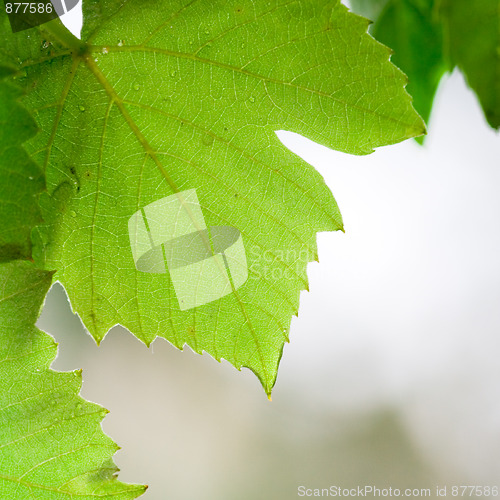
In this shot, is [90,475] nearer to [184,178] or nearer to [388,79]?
[184,178]

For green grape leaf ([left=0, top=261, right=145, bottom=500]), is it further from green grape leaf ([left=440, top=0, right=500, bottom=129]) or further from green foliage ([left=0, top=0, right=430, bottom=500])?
green grape leaf ([left=440, top=0, right=500, bottom=129])

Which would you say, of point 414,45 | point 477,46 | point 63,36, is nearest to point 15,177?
point 63,36

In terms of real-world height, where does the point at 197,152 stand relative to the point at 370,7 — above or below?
below

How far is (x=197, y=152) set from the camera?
1.73ft

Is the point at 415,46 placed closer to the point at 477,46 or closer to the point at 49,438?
the point at 477,46

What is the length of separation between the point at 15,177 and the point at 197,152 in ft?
0.66

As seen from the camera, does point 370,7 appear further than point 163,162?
Yes

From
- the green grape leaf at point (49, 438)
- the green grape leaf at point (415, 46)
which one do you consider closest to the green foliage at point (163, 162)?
the green grape leaf at point (49, 438)

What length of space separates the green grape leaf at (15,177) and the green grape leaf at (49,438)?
4.5 inches

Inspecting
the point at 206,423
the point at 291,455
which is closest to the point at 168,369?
the point at 206,423

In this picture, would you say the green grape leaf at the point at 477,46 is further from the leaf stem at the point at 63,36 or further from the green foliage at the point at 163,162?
the leaf stem at the point at 63,36

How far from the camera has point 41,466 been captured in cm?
47

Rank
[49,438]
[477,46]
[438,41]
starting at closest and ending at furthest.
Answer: [477,46]
[49,438]
[438,41]

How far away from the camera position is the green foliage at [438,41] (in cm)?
35
